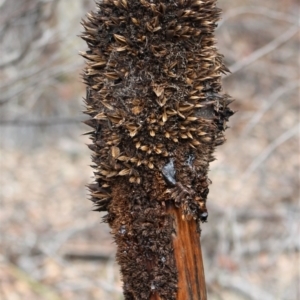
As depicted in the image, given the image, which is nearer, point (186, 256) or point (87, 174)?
point (186, 256)

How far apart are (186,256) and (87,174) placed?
281 inches

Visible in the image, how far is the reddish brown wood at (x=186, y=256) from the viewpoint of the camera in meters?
1.39

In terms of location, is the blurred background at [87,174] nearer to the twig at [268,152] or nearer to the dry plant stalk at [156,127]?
the twig at [268,152]

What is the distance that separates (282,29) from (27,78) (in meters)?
5.95

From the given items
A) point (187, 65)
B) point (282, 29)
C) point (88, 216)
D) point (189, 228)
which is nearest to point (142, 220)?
point (189, 228)

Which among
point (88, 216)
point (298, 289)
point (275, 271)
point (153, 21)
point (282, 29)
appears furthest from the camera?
point (282, 29)

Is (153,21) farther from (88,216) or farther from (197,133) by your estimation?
(88,216)

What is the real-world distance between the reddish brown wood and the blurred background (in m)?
2.81

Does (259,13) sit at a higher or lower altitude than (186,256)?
higher

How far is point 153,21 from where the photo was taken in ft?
4.32

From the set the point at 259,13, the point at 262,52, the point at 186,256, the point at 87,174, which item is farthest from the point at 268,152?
the point at 87,174

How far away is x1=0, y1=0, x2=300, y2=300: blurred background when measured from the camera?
504cm

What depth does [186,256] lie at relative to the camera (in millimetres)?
1395

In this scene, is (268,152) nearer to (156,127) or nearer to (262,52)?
(262,52)
